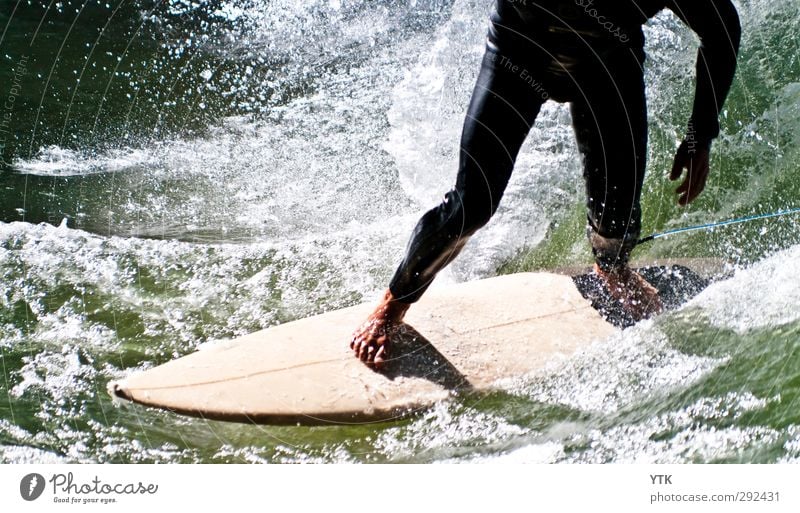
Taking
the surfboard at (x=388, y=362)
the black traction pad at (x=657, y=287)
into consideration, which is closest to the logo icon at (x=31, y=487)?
the surfboard at (x=388, y=362)

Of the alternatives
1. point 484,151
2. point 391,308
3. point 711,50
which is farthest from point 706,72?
point 391,308

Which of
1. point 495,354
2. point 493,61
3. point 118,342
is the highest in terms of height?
point 493,61

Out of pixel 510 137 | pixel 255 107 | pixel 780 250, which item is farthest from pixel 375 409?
pixel 255 107

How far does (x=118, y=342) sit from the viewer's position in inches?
64.8

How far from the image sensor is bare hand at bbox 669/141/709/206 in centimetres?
144

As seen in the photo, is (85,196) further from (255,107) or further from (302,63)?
(302,63)

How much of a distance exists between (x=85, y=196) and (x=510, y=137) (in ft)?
4.73

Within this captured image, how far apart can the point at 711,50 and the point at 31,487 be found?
4.28 feet

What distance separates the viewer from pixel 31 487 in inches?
49.5

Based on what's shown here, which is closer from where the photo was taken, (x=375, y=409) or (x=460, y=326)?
(x=375, y=409)

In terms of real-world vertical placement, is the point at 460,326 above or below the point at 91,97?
below

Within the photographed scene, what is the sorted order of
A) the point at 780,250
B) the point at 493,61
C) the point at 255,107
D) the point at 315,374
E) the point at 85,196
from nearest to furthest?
the point at 493,61 < the point at 315,374 < the point at 780,250 < the point at 85,196 < the point at 255,107

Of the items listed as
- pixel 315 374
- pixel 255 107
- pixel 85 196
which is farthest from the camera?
pixel 255 107

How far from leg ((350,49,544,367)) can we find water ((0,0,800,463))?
0.29 metres
